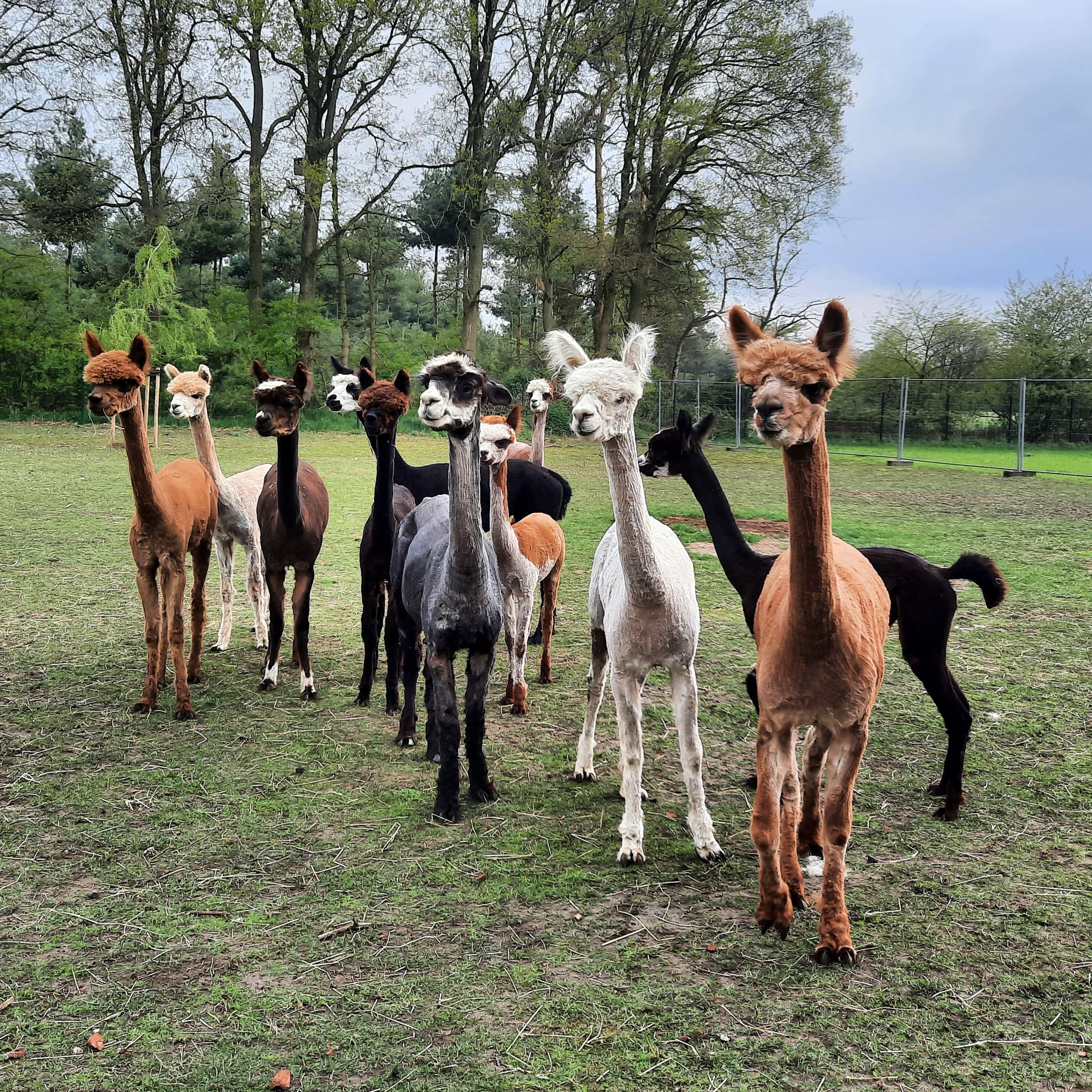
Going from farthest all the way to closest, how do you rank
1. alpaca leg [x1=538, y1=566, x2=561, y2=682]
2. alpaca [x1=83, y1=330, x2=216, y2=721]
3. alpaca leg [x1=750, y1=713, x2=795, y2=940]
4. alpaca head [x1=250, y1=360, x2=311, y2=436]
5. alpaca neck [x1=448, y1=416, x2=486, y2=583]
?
1. alpaca leg [x1=538, y1=566, x2=561, y2=682]
2. alpaca head [x1=250, y1=360, x2=311, y2=436]
3. alpaca [x1=83, y1=330, x2=216, y2=721]
4. alpaca neck [x1=448, y1=416, x2=486, y2=583]
5. alpaca leg [x1=750, y1=713, x2=795, y2=940]

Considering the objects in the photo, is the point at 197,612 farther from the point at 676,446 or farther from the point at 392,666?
the point at 676,446

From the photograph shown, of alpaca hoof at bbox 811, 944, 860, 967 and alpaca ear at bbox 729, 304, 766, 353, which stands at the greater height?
alpaca ear at bbox 729, 304, 766, 353

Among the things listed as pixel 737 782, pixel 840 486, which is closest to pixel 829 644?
pixel 737 782

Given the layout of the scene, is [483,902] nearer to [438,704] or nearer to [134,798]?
[438,704]

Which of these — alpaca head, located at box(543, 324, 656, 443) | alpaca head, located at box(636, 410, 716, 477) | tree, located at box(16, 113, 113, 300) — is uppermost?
tree, located at box(16, 113, 113, 300)

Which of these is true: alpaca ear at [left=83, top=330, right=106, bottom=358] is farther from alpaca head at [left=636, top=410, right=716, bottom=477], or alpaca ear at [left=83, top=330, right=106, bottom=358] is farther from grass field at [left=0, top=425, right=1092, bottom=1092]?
alpaca head at [left=636, top=410, right=716, bottom=477]

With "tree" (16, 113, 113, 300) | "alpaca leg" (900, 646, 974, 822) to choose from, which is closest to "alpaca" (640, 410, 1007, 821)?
"alpaca leg" (900, 646, 974, 822)

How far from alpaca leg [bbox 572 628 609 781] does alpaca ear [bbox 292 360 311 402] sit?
273cm

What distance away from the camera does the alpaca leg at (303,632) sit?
6070 mm

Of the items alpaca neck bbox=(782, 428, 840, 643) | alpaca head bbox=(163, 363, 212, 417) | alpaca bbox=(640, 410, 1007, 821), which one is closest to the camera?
alpaca neck bbox=(782, 428, 840, 643)

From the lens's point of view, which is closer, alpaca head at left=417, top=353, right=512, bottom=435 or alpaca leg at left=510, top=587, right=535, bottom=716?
alpaca head at left=417, top=353, right=512, bottom=435

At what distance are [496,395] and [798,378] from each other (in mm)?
2130

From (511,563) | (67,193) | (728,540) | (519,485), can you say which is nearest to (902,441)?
(519,485)

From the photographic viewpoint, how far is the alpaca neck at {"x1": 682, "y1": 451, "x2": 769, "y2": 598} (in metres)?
4.55
